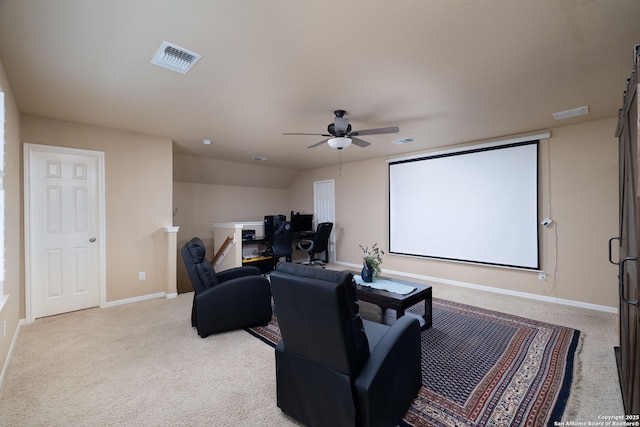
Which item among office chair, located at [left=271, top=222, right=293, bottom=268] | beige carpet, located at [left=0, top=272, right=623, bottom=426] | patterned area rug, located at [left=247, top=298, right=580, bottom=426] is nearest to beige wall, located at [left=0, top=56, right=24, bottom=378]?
beige carpet, located at [left=0, top=272, right=623, bottom=426]

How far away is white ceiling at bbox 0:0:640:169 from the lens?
1.64 meters

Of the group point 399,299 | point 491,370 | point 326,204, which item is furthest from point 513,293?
point 326,204

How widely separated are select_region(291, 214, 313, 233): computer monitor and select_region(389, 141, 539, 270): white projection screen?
89.0 inches

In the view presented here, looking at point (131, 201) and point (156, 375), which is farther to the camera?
point (131, 201)

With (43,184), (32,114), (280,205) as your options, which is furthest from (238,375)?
(280,205)

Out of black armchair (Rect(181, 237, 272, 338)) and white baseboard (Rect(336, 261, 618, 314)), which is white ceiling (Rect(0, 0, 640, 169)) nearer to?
black armchair (Rect(181, 237, 272, 338))

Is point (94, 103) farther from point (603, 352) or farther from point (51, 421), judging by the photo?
point (603, 352)

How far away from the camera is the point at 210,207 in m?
6.59

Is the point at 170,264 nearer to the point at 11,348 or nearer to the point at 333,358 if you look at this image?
the point at 11,348

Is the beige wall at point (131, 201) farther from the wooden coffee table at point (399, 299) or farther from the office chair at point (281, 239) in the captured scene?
the wooden coffee table at point (399, 299)

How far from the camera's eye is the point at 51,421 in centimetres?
173

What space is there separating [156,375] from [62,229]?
266cm

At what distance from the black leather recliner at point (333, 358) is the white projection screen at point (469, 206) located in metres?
3.42

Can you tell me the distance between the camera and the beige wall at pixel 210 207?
609 centimetres
